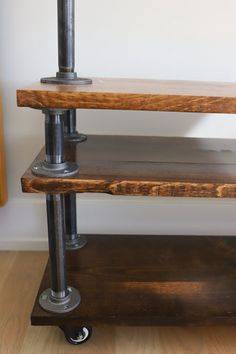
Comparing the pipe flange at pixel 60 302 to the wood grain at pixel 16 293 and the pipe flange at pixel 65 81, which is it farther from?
the pipe flange at pixel 65 81

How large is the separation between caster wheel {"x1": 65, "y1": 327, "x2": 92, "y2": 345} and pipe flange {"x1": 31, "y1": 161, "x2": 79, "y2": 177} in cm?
36

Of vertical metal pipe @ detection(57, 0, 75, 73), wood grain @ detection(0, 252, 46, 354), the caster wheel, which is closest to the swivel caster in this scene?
the caster wheel

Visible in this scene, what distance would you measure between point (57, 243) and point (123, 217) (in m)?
0.44

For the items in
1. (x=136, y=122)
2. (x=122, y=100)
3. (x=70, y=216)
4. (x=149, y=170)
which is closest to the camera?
(x=122, y=100)

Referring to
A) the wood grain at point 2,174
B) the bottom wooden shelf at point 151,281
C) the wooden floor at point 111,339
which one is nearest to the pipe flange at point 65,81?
the wood grain at point 2,174

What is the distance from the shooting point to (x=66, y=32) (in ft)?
2.37

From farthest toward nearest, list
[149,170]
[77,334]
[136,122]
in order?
[136,122] → [77,334] → [149,170]

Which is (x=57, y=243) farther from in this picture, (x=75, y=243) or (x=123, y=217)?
(x=123, y=217)

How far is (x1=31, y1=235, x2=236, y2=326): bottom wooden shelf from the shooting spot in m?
0.71

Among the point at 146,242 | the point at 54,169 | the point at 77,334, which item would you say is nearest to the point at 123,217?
the point at 146,242

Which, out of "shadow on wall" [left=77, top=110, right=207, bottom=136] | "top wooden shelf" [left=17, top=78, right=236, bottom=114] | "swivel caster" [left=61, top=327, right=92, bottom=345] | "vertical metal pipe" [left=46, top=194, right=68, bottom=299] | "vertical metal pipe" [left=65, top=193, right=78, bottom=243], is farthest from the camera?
"shadow on wall" [left=77, top=110, right=207, bottom=136]

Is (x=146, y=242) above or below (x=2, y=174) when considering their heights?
below

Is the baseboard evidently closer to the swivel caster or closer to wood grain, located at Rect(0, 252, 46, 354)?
wood grain, located at Rect(0, 252, 46, 354)

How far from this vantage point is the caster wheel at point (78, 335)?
76 cm
